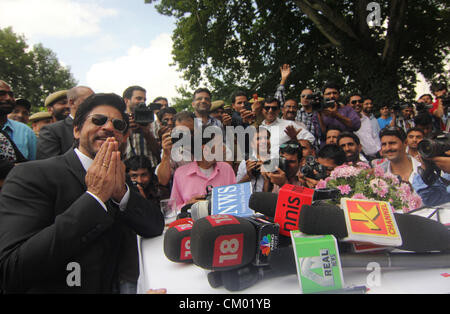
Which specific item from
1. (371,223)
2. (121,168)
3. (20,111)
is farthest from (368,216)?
(20,111)

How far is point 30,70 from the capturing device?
28.7 meters

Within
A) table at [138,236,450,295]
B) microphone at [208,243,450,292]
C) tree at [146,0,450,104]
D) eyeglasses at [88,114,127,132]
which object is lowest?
table at [138,236,450,295]

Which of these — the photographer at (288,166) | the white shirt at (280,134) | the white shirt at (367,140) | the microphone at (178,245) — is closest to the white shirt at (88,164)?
the microphone at (178,245)

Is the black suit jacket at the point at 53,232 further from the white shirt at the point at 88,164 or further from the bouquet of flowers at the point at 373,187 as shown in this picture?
the bouquet of flowers at the point at 373,187

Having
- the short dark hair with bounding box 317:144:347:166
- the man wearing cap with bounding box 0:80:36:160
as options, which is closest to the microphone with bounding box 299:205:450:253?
the short dark hair with bounding box 317:144:347:166

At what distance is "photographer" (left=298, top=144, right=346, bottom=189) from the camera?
2.24 m

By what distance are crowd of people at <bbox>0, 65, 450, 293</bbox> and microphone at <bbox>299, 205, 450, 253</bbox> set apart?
77 centimetres

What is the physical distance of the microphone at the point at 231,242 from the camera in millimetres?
1075

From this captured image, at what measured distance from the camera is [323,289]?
1055mm

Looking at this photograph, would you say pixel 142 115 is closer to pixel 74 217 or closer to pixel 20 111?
pixel 74 217

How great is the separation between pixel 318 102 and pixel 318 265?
3006 mm

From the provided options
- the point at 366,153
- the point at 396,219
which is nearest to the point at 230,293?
the point at 396,219

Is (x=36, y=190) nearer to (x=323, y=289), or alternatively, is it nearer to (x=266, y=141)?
(x=323, y=289)

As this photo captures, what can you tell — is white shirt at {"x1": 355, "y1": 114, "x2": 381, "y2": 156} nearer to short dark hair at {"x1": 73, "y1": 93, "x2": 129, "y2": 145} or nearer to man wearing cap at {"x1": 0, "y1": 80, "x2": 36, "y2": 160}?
short dark hair at {"x1": 73, "y1": 93, "x2": 129, "y2": 145}
